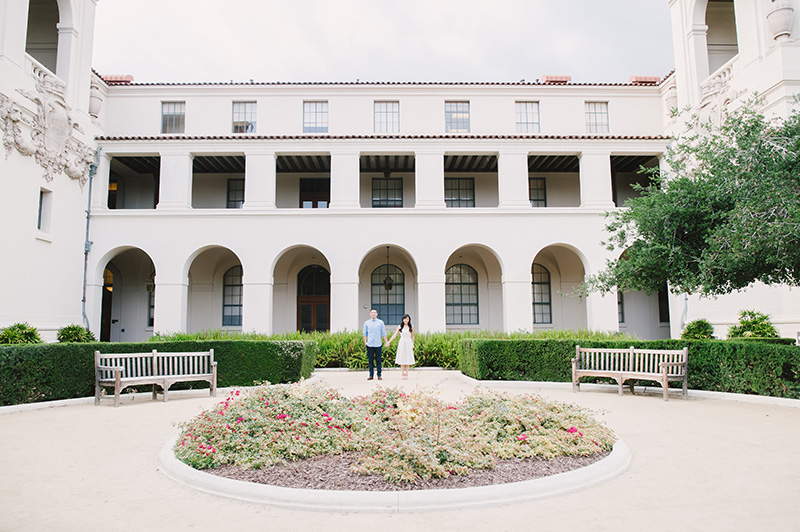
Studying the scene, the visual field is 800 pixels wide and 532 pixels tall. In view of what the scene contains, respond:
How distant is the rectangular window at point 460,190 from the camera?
78.6 ft

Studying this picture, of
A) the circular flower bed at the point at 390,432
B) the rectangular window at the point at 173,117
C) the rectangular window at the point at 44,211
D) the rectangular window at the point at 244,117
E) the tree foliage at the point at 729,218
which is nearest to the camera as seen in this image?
the circular flower bed at the point at 390,432

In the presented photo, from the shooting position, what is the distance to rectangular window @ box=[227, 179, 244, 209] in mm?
23750

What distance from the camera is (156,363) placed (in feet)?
A: 36.2

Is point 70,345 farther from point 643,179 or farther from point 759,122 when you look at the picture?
point 643,179

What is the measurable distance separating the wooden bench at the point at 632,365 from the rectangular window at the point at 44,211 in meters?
16.9

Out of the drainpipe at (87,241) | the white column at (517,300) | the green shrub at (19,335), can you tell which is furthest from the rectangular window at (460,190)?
the green shrub at (19,335)

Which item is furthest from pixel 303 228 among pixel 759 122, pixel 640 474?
pixel 640 474

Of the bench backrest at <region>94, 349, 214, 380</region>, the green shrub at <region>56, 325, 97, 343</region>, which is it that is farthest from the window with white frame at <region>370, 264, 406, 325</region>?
the bench backrest at <region>94, 349, 214, 380</region>

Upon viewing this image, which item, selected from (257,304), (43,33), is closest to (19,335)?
(257,304)

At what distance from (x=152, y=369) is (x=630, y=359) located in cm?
1018

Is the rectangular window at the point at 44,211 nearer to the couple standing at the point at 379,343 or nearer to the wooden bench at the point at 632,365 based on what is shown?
the couple standing at the point at 379,343

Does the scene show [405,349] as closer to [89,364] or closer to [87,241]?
[89,364]

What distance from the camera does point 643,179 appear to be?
2436cm

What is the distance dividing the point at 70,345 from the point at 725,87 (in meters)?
20.1
